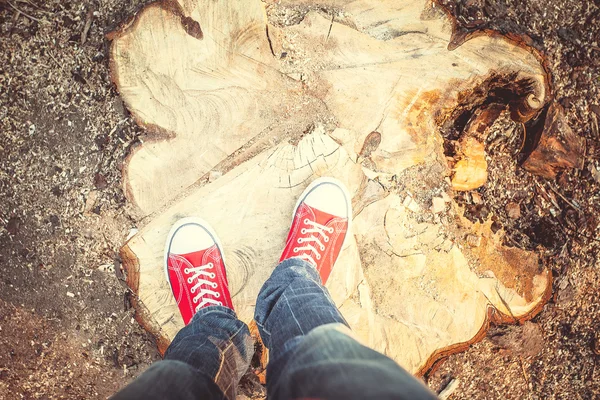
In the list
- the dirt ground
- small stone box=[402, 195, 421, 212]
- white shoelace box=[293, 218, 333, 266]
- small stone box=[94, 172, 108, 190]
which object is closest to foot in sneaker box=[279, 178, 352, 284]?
white shoelace box=[293, 218, 333, 266]

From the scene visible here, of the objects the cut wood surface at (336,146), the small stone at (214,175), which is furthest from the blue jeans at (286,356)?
the small stone at (214,175)

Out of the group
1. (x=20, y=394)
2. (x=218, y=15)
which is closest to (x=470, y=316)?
(x=218, y=15)

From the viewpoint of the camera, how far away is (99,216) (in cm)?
142

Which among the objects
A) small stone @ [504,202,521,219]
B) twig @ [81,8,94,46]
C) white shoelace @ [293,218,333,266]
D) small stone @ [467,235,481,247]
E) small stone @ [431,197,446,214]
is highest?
twig @ [81,8,94,46]

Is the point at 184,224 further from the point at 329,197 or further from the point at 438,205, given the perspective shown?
the point at 438,205

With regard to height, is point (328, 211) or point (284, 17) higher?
point (284, 17)

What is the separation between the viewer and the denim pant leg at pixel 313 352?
2.30 feet

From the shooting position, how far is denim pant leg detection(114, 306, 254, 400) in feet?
2.96

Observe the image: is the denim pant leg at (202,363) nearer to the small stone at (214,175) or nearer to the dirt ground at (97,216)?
the dirt ground at (97,216)

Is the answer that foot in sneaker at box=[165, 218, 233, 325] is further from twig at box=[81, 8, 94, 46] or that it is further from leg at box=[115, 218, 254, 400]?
twig at box=[81, 8, 94, 46]

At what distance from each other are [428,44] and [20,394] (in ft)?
7.39

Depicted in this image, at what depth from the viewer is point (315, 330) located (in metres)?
0.97

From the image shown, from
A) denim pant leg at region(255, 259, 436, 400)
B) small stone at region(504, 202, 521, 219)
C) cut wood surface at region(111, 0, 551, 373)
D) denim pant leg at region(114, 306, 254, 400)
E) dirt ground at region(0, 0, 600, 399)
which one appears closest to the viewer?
denim pant leg at region(255, 259, 436, 400)

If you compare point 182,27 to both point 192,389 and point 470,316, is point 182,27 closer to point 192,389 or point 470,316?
point 192,389
